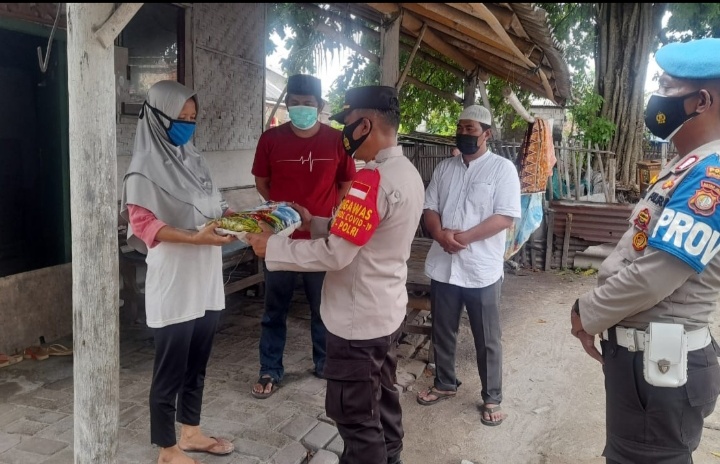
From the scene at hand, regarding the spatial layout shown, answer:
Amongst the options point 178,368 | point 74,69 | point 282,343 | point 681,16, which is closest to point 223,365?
point 282,343

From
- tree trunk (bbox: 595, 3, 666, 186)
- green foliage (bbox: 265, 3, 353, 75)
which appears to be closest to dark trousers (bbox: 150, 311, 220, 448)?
green foliage (bbox: 265, 3, 353, 75)

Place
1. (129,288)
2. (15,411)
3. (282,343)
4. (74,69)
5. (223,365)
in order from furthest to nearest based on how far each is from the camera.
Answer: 1. (129,288)
2. (223,365)
3. (282,343)
4. (15,411)
5. (74,69)

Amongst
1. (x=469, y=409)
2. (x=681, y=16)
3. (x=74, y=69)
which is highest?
(x=681, y=16)

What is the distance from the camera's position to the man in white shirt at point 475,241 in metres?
3.91

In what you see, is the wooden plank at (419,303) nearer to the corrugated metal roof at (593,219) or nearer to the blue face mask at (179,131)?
the blue face mask at (179,131)

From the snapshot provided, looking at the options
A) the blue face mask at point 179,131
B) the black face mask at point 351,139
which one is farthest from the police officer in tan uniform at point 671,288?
the blue face mask at point 179,131

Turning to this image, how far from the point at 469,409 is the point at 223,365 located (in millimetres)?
1910

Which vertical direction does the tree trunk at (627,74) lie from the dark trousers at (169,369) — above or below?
above

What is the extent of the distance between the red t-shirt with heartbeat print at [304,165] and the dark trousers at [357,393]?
1375 mm

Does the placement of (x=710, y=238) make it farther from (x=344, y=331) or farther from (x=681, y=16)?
(x=681, y=16)

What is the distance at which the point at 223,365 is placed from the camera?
4531mm

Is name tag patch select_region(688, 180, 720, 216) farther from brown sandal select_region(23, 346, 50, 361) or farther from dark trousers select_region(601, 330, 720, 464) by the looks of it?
brown sandal select_region(23, 346, 50, 361)

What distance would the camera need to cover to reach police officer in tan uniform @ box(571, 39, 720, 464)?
1.97 metres

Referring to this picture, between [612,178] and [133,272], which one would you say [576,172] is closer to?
[612,178]
